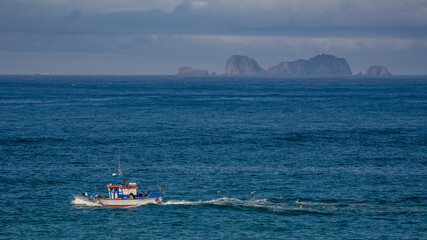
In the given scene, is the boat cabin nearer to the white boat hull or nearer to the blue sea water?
the white boat hull

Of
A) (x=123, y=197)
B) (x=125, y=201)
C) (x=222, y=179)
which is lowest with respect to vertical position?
(x=125, y=201)

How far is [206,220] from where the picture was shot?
73500 mm

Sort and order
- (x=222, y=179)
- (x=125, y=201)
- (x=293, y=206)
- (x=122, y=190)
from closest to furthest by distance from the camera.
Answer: (x=293, y=206)
(x=122, y=190)
(x=125, y=201)
(x=222, y=179)

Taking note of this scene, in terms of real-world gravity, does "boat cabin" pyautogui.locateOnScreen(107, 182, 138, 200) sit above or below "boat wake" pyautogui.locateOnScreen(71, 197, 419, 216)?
above

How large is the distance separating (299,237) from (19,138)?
87787 mm

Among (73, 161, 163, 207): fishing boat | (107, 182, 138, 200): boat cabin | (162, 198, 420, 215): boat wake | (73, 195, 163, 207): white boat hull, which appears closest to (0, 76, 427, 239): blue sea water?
(162, 198, 420, 215): boat wake

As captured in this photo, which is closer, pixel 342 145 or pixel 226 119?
pixel 342 145

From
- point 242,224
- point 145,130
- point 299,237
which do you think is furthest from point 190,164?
point 145,130

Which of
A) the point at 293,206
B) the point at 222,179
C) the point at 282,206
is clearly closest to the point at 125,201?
the point at 222,179

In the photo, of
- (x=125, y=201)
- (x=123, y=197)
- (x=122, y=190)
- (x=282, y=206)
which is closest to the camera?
(x=282, y=206)

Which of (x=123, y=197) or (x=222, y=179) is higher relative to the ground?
(x=123, y=197)

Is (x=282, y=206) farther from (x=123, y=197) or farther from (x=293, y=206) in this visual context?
(x=123, y=197)

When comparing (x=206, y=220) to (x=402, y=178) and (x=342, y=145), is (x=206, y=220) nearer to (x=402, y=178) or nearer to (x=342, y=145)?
(x=402, y=178)

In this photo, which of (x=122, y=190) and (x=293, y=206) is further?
(x=122, y=190)
